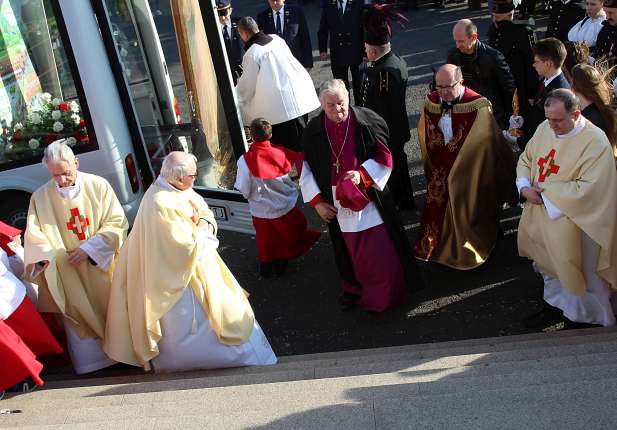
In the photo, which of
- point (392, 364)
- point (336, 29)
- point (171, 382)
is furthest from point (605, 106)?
point (336, 29)

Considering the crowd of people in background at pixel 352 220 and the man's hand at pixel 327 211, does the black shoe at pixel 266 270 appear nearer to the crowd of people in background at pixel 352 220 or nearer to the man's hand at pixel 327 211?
the crowd of people in background at pixel 352 220

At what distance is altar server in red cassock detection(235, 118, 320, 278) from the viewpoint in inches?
232

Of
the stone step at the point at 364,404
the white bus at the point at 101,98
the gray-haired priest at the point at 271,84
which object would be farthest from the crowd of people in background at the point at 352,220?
the gray-haired priest at the point at 271,84

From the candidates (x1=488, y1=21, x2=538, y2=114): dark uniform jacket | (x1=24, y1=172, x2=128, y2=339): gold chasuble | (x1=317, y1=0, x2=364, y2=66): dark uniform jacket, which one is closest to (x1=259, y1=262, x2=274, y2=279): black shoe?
(x1=24, y1=172, x2=128, y2=339): gold chasuble

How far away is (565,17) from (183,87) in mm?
4209

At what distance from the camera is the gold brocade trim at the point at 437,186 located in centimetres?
578

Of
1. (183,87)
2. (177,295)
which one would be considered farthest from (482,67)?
(177,295)

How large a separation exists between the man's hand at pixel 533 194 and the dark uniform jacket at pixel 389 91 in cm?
200

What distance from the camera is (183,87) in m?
6.90

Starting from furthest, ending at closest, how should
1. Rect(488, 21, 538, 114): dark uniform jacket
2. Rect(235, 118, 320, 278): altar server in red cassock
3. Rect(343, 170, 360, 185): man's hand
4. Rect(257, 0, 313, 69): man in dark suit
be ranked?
1. Rect(257, 0, 313, 69): man in dark suit
2. Rect(488, 21, 538, 114): dark uniform jacket
3. Rect(235, 118, 320, 278): altar server in red cassock
4. Rect(343, 170, 360, 185): man's hand

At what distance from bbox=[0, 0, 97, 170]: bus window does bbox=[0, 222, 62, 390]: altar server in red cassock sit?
1.54m

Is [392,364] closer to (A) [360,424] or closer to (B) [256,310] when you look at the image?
(A) [360,424]

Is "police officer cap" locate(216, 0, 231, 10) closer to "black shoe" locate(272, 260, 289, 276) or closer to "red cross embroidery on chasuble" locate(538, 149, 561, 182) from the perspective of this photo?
"black shoe" locate(272, 260, 289, 276)

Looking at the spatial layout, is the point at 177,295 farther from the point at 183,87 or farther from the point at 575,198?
the point at 183,87
